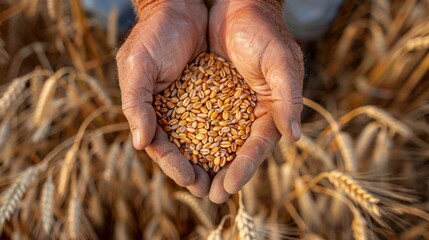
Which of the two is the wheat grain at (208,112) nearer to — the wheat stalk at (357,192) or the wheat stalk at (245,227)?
the wheat stalk at (245,227)

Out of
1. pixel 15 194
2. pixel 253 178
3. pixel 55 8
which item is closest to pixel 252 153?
pixel 253 178

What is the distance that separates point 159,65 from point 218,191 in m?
0.48

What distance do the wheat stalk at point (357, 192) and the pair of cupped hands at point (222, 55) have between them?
0.95 ft

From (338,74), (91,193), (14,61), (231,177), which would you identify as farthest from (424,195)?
(14,61)

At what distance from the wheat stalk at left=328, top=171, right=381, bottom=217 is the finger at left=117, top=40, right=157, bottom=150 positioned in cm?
68

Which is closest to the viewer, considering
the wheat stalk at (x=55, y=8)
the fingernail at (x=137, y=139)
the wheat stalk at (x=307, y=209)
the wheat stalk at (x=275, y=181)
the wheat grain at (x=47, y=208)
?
the fingernail at (x=137, y=139)

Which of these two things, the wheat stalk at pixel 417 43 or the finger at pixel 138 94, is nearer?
the finger at pixel 138 94

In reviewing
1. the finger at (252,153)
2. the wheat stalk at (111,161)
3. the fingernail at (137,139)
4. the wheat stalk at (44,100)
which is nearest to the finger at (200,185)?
the finger at (252,153)

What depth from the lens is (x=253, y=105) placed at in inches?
63.6

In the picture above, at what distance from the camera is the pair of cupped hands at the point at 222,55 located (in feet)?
4.42

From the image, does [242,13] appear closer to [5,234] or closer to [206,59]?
[206,59]

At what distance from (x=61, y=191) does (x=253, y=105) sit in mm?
809

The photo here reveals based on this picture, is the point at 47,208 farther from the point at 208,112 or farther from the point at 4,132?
the point at 208,112

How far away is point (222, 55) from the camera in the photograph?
178 cm
